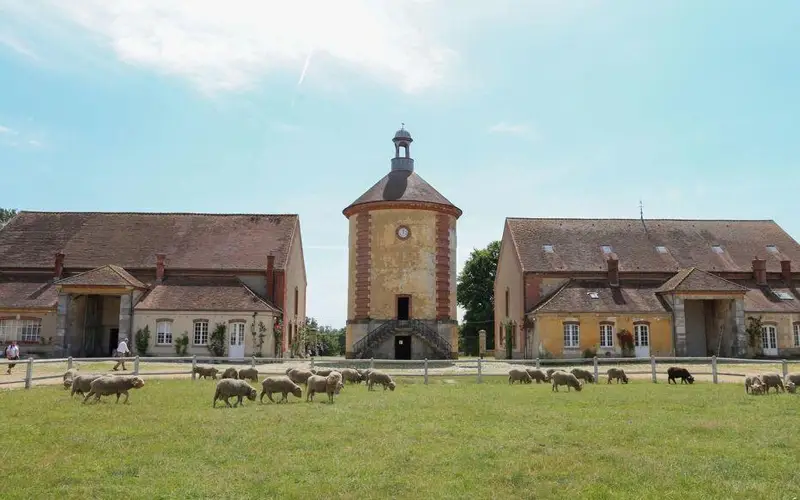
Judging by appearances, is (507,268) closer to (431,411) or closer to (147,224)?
(147,224)

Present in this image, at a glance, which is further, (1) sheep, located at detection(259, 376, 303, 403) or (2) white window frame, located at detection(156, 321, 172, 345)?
(2) white window frame, located at detection(156, 321, 172, 345)

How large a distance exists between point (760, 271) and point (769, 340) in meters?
4.90

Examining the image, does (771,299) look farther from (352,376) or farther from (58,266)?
(58,266)

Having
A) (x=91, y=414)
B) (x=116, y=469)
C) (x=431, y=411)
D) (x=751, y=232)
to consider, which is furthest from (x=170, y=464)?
(x=751, y=232)

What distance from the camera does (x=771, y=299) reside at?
38.9 meters

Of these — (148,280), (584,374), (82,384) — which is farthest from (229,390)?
(148,280)

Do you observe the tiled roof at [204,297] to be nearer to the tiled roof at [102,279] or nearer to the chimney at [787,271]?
Answer: the tiled roof at [102,279]

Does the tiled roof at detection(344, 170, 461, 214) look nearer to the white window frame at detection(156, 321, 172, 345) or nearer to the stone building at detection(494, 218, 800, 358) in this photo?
the stone building at detection(494, 218, 800, 358)

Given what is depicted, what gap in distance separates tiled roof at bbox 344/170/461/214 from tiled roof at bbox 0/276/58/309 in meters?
16.9

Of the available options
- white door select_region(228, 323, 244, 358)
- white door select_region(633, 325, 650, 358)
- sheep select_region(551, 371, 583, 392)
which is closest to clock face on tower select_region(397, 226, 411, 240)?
white door select_region(228, 323, 244, 358)

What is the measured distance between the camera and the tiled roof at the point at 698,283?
36.4m

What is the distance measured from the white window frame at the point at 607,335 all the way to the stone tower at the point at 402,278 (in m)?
7.85

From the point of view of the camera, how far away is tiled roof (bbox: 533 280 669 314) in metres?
36.7

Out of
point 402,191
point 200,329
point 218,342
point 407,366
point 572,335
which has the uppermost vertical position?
point 402,191
